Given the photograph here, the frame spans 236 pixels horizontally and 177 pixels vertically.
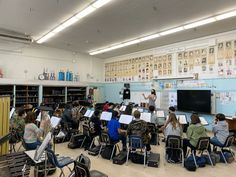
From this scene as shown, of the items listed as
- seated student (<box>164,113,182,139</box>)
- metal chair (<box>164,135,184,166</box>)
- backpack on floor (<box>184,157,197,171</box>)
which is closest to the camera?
backpack on floor (<box>184,157,197,171</box>)

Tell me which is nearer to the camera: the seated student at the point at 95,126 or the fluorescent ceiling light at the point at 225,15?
the fluorescent ceiling light at the point at 225,15

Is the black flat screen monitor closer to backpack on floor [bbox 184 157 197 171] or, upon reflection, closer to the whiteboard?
the whiteboard

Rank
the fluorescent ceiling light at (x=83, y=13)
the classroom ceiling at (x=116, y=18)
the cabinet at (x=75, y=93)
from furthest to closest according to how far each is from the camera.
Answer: the cabinet at (x=75, y=93) < the classroom ceiling at (x=116, y=18) < the fluorescent ceiling light at (x=83, y=13)

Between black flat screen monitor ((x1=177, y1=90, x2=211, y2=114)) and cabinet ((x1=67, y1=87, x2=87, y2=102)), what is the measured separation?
6.43m

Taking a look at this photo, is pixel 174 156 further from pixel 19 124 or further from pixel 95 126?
pixel 19 124

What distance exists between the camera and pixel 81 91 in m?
12.9

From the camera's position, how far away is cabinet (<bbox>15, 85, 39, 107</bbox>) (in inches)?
395

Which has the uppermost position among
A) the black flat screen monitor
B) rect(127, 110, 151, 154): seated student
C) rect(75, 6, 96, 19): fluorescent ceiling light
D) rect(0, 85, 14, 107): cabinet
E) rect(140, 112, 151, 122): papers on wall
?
rect(75, 6, 96, 19): fluorescent ceiling light

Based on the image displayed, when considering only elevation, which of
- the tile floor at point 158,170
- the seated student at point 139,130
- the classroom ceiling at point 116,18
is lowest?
the tile floor at point 158,170

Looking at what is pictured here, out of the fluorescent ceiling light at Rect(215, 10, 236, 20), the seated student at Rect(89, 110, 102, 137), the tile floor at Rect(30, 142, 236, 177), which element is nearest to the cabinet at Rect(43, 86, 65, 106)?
the seated student at Rect(89, 110, 102, 137)

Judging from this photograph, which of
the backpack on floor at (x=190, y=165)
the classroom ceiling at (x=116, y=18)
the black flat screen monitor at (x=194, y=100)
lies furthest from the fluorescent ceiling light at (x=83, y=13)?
the black flat screen monitor at (x=194, y=100)

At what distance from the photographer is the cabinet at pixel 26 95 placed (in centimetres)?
1002

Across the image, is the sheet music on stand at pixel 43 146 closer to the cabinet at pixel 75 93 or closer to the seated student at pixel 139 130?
the seated student at pixel 139 130

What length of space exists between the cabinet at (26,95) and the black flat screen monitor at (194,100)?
768 centimetres
